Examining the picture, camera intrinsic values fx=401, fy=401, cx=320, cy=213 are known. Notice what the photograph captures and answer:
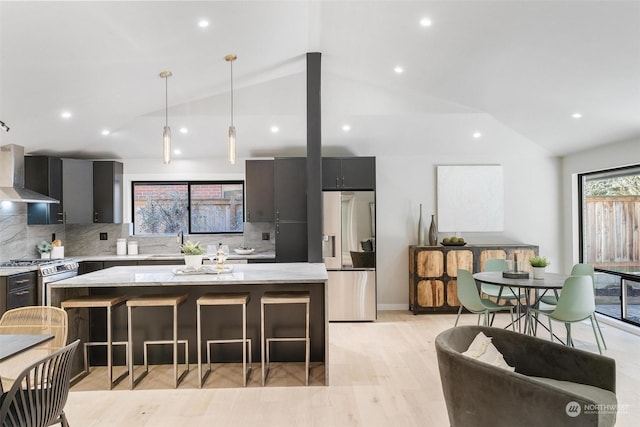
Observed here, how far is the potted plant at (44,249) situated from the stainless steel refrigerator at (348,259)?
3.66 m

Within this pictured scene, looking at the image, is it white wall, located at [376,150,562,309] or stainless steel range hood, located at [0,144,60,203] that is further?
white wall, located at [376,150,562,309]

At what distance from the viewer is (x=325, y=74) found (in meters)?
4.93

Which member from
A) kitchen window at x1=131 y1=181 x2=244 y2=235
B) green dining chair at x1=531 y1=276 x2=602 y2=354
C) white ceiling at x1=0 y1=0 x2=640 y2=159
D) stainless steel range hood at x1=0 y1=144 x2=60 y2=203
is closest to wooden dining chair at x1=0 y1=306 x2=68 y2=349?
white ceiling at x1=0 y1=0 x2=640 y2=159

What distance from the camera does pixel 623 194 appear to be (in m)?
4.91

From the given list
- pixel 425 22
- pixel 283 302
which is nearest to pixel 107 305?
pixel 283 302

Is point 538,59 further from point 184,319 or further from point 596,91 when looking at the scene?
point 184,319

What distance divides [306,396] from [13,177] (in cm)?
419

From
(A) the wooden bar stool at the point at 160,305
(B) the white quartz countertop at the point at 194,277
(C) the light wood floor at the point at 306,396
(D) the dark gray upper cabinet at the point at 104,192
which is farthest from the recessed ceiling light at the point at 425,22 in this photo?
(D) the dark gray upper cabinet at the point at 104,192

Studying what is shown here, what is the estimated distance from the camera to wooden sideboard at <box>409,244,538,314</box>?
18.2ft

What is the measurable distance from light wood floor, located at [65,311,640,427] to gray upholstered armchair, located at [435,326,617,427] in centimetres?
72

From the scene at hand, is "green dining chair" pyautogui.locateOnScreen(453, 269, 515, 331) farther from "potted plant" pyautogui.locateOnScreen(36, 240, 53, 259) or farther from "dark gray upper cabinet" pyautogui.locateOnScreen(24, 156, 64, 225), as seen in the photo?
"potted plant" pyautogui.locateOnScreen(36, 240, 53, 259)

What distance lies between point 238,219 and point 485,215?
3.69 meters

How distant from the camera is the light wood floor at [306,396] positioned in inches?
106

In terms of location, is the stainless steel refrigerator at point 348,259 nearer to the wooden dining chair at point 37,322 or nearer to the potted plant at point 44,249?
the wooden dining chair at point 37,322
